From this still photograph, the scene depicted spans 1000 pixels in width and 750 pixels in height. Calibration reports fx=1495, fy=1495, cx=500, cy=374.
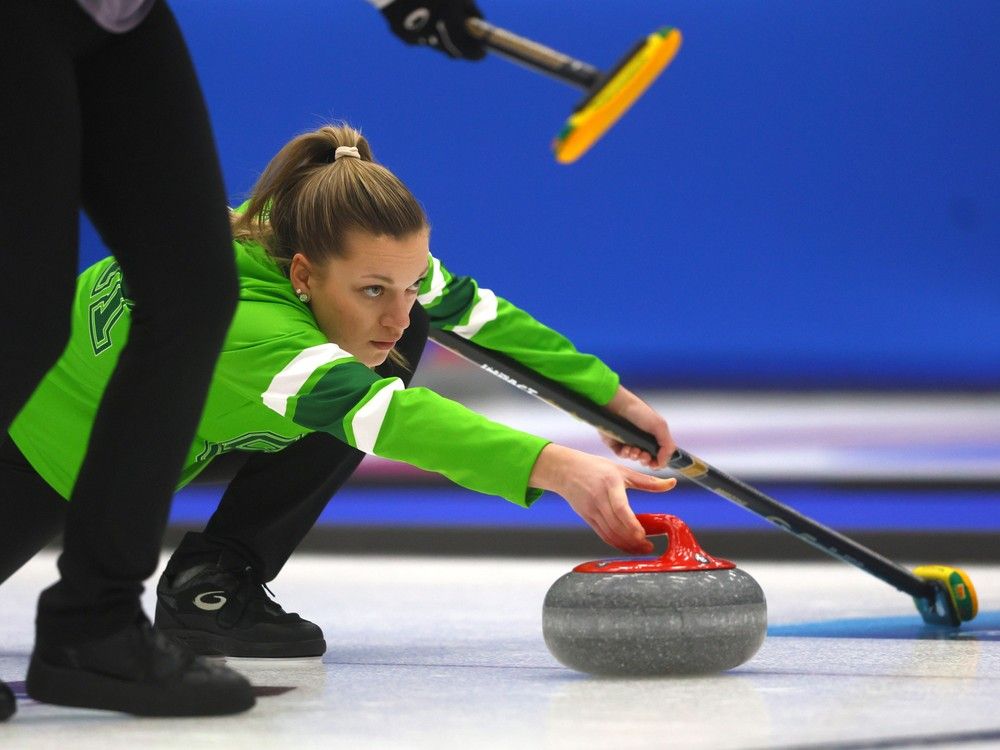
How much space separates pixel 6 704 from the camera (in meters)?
1.37

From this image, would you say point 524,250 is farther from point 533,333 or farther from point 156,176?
point 156,176

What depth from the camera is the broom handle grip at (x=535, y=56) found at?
1311 millimetres

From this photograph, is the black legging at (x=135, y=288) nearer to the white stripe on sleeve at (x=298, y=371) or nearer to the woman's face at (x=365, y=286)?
the white stripe on sleeve at (x=298, y=371)

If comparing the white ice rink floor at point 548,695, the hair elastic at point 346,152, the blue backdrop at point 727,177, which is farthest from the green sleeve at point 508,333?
the blue backdrop at point 727,177

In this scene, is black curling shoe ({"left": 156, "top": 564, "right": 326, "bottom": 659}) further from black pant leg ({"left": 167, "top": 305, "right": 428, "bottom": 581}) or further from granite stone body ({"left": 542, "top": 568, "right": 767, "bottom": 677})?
granite stone body ({"left": 542, "top": 568, "right": 767, "bottom": 677})

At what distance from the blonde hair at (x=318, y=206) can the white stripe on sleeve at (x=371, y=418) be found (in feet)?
1.07

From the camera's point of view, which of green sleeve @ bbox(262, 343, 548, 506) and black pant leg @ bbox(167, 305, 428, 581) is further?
black pant leg @ bbox(167, 305, 428, 581)

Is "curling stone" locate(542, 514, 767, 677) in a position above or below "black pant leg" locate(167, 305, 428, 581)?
below

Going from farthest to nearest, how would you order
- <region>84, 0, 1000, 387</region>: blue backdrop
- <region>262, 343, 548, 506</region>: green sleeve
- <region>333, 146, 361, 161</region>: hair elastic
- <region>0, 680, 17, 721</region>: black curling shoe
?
<region>84, 0, 1000, 387</region>: blue backdrop → <region>333, 146, 361, 161</region>: hair elastic → <region>262, 343, 548, 506</region>: green sleeve → <region>0, 680, 17, 721</region>: black curling shoe

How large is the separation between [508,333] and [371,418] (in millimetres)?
703

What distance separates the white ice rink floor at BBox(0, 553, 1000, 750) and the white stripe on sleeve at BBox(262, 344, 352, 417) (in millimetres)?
328

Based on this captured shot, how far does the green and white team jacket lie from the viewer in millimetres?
1656

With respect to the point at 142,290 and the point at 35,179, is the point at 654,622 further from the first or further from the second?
the point at 35,179

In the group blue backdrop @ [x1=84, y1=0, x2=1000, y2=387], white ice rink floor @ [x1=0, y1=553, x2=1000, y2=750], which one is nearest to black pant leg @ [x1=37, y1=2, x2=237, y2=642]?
white ice rink floor @ [x1=0, y1=553, x2=1000, y2=750]
